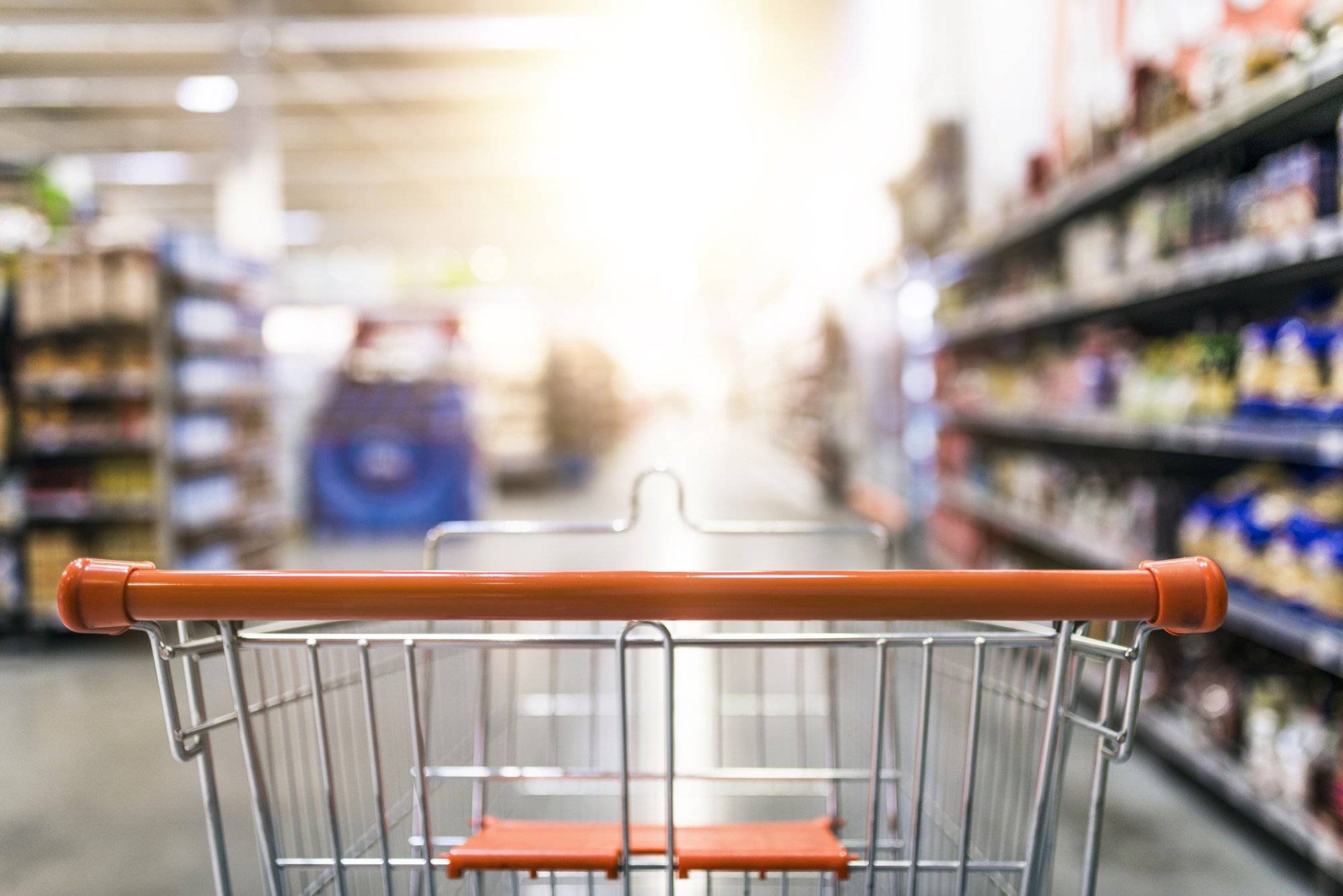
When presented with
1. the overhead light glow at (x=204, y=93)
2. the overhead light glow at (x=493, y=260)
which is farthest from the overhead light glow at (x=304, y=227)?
the overhead light glow at (x=204, y=93)

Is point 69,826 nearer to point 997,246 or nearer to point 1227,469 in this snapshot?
point 1227,469

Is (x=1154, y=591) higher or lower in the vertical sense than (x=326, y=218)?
lower

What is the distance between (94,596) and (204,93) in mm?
13341

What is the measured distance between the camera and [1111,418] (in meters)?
3.37

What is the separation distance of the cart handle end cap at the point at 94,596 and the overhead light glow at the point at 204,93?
11864 mm

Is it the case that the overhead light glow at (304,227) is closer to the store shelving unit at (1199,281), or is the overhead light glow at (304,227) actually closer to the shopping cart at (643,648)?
the store shelving unit at (1199,281)

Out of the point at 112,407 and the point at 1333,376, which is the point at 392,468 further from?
the point at 1333,376

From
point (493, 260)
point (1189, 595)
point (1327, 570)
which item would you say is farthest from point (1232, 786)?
point (493, 260)

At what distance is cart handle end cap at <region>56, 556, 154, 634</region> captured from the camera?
3.42 ft

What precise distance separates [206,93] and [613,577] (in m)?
13.6

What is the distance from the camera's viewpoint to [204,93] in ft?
40.3

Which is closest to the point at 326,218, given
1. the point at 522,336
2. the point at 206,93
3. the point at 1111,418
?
the point at 206,93

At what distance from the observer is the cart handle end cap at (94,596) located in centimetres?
104

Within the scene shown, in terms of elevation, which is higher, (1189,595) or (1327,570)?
(1189,595)
